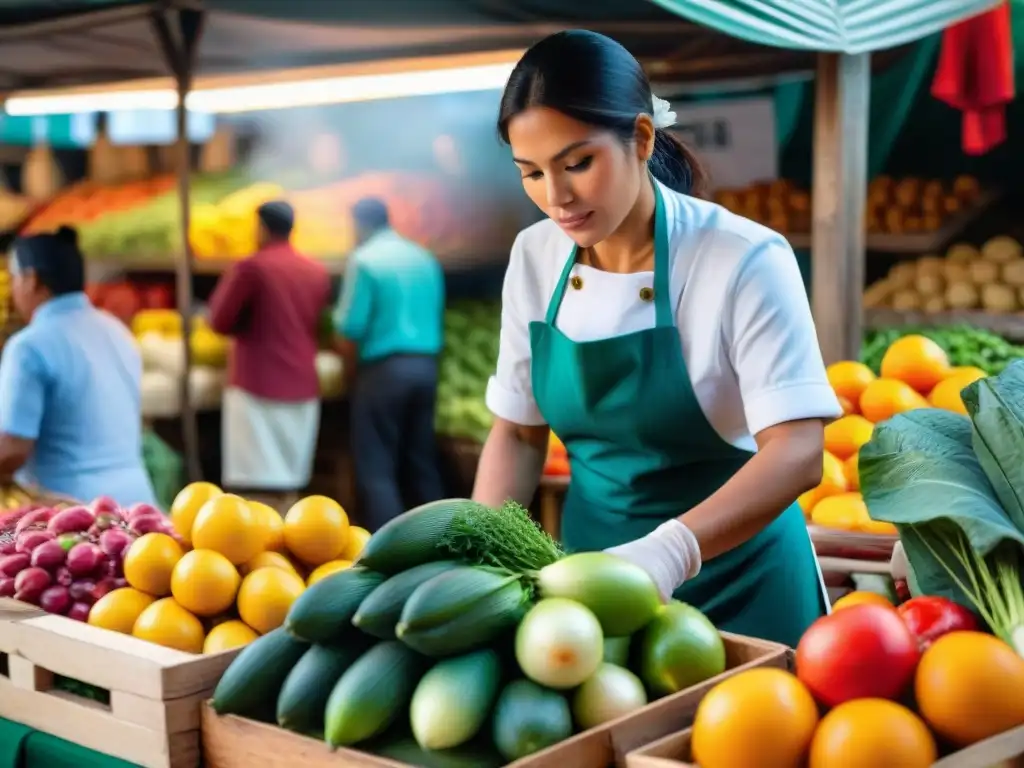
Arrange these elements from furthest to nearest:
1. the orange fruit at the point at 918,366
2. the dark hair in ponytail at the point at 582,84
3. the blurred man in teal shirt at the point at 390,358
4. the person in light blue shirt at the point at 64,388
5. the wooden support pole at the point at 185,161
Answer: the blurred man in teal shirt at the point at 390,358, the wooden support pole at the point at 185,161, the person in light blue shirt at the point at 64,388, the orange fruit at the point at 918,366, the dark hair in ponytail at the point at 582,84

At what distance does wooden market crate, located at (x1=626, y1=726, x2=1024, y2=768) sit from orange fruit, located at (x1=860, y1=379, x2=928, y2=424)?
2.33m

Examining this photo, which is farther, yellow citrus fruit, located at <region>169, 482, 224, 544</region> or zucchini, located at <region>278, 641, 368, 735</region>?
yellow citrus fruit, located at <region>169, 482, 224, 544</region>

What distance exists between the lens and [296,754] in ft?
4.87

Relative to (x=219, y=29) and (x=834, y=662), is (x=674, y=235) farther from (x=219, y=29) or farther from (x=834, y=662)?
(x=219, y=29)

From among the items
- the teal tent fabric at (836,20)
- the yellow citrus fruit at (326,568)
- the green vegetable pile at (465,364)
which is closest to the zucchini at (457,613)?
the yellow citrus fruit at (326,568)

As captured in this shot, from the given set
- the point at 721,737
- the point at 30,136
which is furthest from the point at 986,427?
the point at 30,136

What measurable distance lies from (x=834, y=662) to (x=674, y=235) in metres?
1.03

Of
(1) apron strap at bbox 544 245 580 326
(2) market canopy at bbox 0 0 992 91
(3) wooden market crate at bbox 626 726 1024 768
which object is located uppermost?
(2) market canopy at bbox 0 0 992 91

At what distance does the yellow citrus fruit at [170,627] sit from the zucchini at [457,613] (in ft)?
1.71

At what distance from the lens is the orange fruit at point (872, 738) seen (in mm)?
1255

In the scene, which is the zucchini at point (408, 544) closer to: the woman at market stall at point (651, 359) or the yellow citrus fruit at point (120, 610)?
the woman at market stall at point (651, 359)

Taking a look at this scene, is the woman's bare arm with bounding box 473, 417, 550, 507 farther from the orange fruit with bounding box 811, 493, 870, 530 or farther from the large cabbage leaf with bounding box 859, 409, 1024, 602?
the orange fruit with bounding box 811, 493, 870, 530

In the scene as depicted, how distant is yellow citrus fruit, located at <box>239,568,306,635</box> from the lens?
185cm

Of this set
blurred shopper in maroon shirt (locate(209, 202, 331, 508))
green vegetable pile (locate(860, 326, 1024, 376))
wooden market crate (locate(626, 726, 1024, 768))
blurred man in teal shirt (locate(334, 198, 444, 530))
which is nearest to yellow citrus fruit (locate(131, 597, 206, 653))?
wooden market crate (locate(626, 726, 1024, 768))
